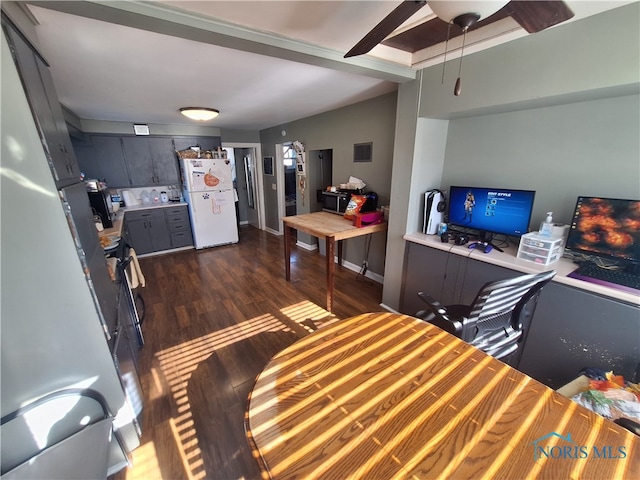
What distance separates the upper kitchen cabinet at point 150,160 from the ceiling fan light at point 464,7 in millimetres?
5050

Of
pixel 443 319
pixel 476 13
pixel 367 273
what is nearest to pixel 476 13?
pixel 476 13

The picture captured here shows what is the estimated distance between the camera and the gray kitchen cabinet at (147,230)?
4.15 meters

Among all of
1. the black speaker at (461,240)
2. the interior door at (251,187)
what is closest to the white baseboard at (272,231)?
the interior door at (251,187)

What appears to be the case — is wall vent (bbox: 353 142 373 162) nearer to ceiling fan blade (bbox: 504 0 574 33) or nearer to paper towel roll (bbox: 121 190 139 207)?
ceiling fan blade (bbox: 504 0 574 33)

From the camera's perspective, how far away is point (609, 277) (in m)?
1.43

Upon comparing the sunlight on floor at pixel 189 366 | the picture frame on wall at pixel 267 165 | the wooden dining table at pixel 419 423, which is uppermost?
the picture frame on wall at pixel 267 165

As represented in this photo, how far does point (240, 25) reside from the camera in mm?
1311

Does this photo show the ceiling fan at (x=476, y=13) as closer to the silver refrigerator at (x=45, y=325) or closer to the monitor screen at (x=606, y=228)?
the monitor screen at (x=606, y=228)

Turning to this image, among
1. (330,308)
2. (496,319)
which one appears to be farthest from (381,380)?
(330,308)

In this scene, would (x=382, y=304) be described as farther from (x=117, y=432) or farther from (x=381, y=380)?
(x=117, y=432)

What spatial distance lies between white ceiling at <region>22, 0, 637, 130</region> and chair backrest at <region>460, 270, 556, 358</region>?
1399 mm

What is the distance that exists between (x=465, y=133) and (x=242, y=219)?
5.46 meters

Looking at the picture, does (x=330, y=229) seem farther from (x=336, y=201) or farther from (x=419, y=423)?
(x=419, y=423)

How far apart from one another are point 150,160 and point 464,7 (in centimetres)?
520
